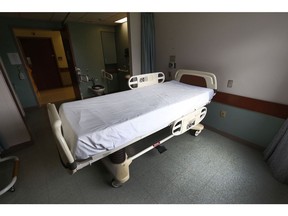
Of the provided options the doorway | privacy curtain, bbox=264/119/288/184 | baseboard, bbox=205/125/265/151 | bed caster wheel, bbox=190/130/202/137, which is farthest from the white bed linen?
the doorway

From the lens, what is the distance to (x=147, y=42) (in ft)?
9.24

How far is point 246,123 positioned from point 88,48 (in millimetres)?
4254

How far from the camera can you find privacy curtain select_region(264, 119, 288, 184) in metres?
1.55

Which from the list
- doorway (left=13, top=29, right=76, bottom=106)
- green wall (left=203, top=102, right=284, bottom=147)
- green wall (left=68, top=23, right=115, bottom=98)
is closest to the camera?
green wall (left=203, top=102, right=284, bottom=147)

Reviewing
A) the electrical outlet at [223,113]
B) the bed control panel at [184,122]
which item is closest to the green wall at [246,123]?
the electrical outlet at [223,113]

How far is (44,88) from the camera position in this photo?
556 centimetres

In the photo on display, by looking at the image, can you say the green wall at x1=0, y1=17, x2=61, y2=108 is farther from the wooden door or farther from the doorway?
the wooden door

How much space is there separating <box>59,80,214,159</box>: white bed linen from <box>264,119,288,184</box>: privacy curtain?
3.00ft

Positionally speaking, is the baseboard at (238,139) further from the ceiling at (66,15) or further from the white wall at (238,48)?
the ceiling at (66,15)

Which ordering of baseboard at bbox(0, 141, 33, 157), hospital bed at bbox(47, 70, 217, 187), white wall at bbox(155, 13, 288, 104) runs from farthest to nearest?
baseboard at bbox(0, 141, 33, 157), white wall at bbox(155, 13, 288, 104), hospital bed at bbox(47, 70, 217, 187)

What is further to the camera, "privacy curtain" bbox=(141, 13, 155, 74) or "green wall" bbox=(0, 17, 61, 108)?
"green wall" bbox=(0, 17, 61, 108)

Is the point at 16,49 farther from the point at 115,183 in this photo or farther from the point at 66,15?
the point at 115,183
